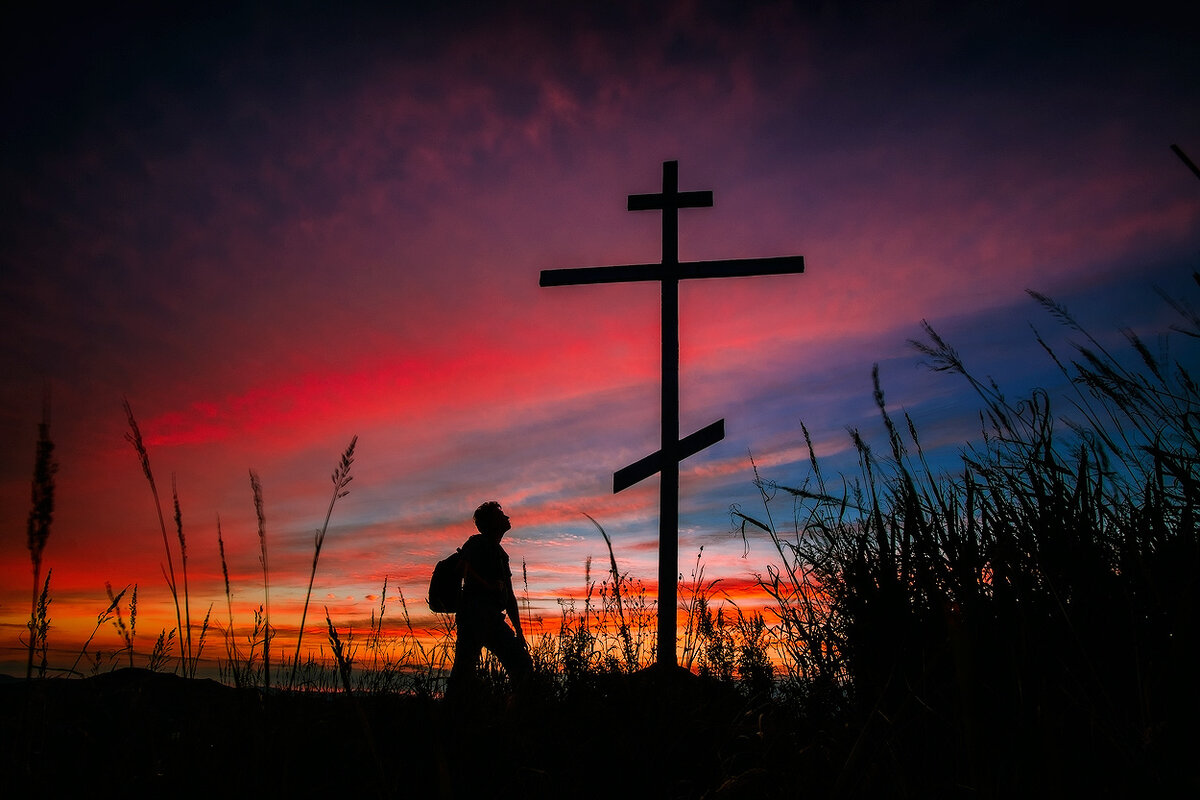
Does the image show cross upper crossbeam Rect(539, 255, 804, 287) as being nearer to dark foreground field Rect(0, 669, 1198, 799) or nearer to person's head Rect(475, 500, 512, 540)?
person's head Rect(475, 500, 512, 540)

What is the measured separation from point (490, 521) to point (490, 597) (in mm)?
755

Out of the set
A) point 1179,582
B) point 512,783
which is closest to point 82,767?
point 512,783

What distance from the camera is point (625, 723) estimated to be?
10.5 ft

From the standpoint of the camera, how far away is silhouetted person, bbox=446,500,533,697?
548 cm

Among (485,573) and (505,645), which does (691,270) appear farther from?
(505,645)

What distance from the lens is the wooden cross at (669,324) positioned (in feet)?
21.1

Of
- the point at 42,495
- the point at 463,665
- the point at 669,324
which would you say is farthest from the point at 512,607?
the point at 42,495

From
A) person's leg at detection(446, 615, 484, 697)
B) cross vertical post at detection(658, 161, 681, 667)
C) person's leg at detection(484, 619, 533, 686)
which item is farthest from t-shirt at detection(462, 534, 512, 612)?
cross vertical post at detection(658, 161, 681, 667)

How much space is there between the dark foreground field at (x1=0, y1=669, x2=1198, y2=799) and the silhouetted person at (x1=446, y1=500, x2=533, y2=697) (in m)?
1.89

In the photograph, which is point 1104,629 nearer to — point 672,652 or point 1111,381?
point 1111,381

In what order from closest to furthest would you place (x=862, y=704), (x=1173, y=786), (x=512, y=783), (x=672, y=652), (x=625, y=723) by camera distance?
1. (x=1173, y=786)
2. (x=862, y=704)
3. (x=512, y=783)
4. (x=625, y=723)
5. (x=672, y=652)

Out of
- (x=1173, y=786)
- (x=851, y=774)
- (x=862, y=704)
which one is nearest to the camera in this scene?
(x=1173, y=786)

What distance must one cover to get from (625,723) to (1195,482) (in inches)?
96.7

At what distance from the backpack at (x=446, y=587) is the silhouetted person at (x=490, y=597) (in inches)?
2.9
